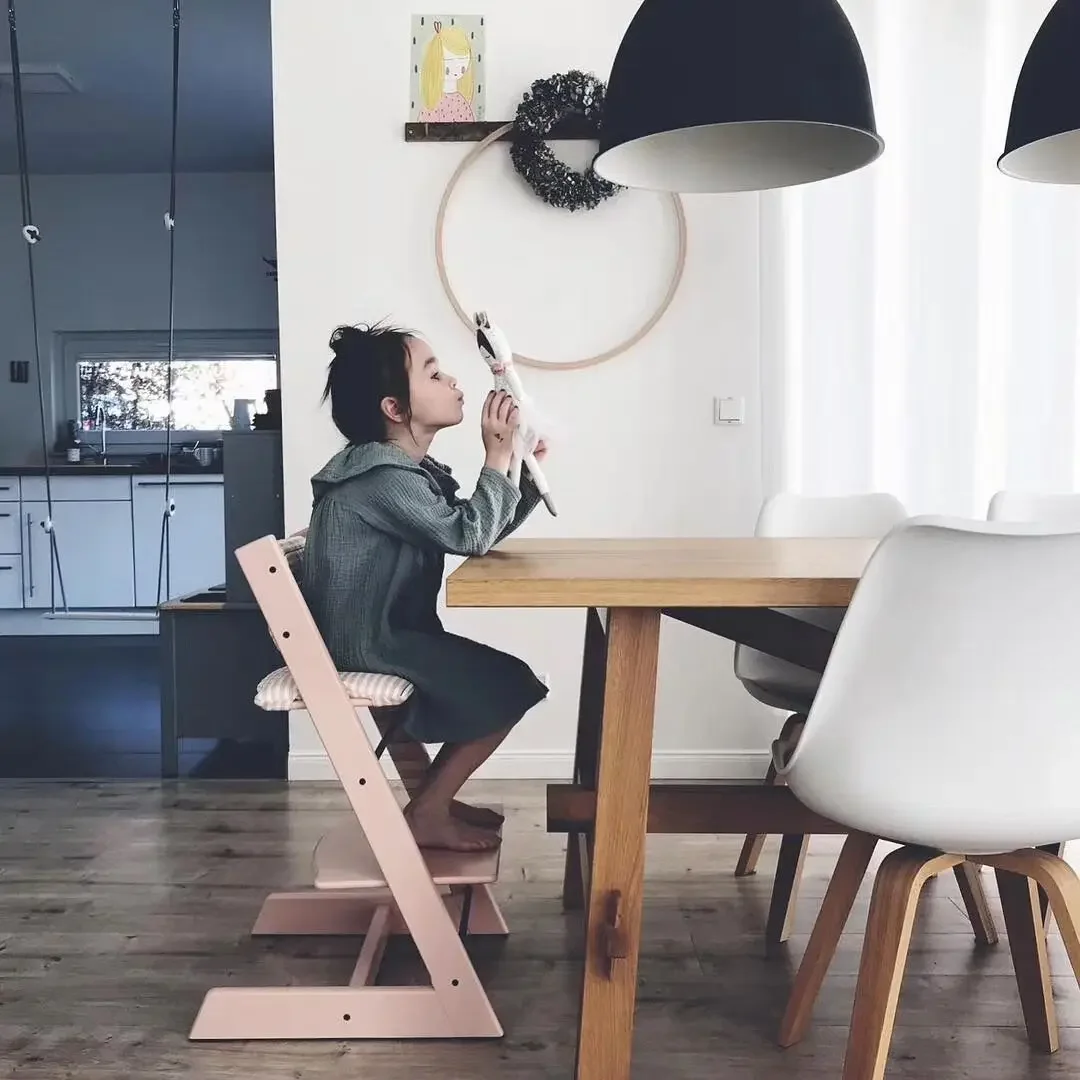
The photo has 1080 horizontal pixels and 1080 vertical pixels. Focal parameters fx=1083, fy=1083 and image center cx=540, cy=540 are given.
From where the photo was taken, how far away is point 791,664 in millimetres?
2127

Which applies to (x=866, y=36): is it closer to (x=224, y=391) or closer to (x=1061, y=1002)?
(x=1061, y=1002)

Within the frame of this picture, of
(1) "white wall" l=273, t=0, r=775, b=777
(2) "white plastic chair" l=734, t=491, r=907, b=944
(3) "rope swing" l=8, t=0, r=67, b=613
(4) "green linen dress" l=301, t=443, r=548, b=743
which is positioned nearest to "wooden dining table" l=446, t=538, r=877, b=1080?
(4) "green linen dress" l=301, t=443, r=548, b=743

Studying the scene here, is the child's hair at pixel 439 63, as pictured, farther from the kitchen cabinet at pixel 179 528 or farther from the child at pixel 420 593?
the kitchen cabinet at pixel 179 528

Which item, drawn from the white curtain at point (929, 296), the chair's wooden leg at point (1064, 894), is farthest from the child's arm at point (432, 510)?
the white curtain at point (929, 296)

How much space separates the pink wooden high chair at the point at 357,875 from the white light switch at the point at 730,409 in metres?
1.55

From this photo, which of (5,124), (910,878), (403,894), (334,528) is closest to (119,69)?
(5,124)

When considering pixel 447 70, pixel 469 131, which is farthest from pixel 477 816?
pixel 447 70

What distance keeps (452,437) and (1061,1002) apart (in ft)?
6.25

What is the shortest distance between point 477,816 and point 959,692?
3.20 feet

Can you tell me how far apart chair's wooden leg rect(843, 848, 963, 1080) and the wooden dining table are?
0.13 metres

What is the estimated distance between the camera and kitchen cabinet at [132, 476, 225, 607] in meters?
5.62

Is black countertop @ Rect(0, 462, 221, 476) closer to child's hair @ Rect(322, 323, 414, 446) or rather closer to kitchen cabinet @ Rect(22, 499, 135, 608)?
kitchen cabinet @ Rect(22, 499, 135, 608)

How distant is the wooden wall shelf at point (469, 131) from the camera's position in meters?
2.83

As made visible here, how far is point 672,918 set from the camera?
2.06 metres
